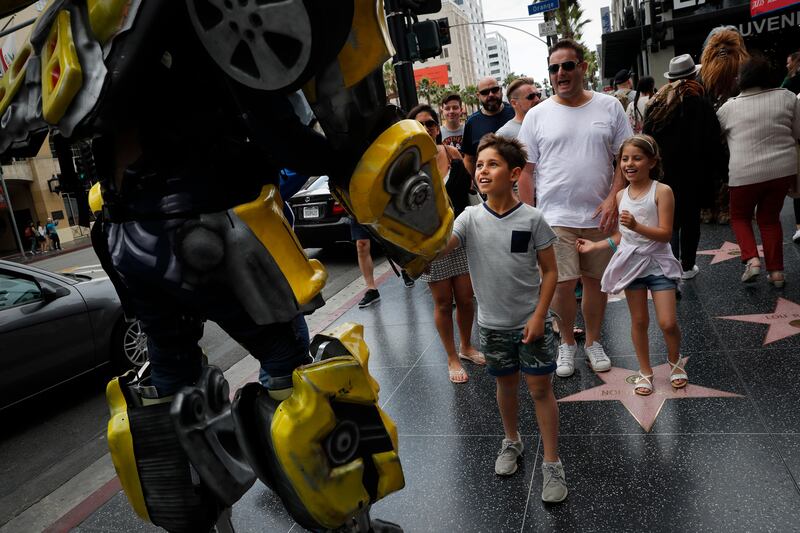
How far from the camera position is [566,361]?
374 centimetres

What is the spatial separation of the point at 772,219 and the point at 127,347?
5363mm

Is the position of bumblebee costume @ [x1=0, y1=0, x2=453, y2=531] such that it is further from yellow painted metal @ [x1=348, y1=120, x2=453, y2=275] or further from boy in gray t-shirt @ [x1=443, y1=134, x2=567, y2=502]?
boy in gray t-shirt @ [x1=443, y1=134, x2=567, y2=502]

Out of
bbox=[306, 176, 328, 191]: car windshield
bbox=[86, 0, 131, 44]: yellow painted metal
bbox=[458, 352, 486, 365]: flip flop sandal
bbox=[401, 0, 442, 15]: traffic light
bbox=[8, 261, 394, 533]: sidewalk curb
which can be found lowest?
bbox=[8, 261, 394, 533]: sidewalk curb

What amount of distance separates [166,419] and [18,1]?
55.1 inches

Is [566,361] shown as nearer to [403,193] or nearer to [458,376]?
[458,376]

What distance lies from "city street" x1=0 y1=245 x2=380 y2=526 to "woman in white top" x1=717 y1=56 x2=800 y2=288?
4463 millimetres

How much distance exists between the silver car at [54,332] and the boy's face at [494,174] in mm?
3698

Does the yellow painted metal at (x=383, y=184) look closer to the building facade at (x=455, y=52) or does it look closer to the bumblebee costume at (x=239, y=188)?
the bumblebee costume at (x=239, y=188)

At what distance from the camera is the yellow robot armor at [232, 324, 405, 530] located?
1.73m

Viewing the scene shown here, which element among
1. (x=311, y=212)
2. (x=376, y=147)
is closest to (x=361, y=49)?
(x=376, y=147)

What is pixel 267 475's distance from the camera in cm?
187

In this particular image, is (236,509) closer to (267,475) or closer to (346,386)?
(267,475)

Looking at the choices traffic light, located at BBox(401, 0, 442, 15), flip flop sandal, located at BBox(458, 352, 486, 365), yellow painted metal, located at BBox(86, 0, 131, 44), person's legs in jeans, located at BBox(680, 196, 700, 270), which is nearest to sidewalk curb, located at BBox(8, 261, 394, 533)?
flip flop sandal, located at BBox(458, 352, 486, 365)

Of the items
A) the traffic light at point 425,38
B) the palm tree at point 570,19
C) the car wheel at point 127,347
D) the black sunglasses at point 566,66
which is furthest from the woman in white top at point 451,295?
the palm tree at point 570,19
